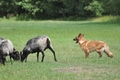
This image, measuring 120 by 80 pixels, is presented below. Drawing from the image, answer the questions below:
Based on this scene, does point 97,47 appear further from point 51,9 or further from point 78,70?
point 51,9

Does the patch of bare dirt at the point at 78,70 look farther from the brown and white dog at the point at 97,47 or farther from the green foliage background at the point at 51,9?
the green foliage background at the point at 51,9

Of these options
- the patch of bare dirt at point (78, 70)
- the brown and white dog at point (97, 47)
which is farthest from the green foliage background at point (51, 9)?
the patch of bare dirt at point (78, 70)

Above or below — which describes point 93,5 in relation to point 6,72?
below

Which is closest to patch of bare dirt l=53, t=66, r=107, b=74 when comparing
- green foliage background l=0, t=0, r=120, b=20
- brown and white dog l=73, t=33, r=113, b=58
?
brown and white dog l=73, t=33, r=113, b=58

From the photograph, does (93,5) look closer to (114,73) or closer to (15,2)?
(15,2)

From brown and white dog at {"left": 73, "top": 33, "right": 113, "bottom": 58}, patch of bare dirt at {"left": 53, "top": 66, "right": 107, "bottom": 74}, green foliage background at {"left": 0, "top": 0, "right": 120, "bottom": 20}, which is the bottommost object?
green foliage background at {"left": 0, "top": 0, "right": 120, "bottom": 20}

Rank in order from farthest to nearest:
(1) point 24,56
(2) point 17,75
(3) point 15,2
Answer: (3) point 15,2
(1) point 24,56
(2) point 17,75

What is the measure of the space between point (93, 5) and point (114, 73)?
60082mm

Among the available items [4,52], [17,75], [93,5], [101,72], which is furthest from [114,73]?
[93,5]

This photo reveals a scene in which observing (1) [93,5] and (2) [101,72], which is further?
(1) [93,5]

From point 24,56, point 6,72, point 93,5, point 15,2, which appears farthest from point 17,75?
point 15,2

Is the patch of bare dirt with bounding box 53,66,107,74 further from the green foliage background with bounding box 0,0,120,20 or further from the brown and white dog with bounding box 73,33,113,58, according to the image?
the green foliage background with bounding box 0,0,120,20

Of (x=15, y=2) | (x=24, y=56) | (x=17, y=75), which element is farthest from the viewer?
(x=15, y=2)

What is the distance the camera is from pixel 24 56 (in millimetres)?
16188
